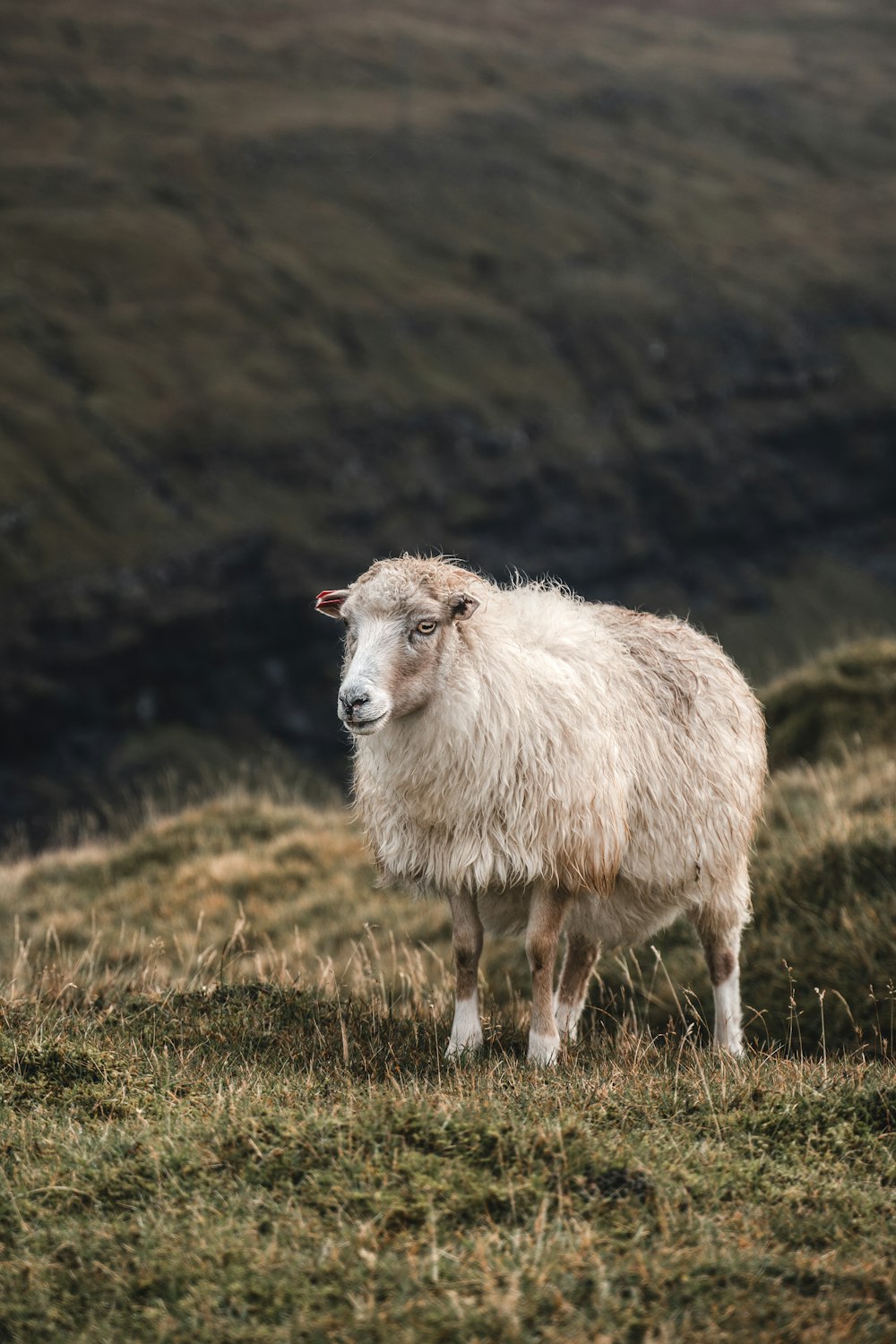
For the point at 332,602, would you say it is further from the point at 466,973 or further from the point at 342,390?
the point at 342,390

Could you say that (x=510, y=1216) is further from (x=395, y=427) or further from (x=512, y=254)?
(x=512, y=254)

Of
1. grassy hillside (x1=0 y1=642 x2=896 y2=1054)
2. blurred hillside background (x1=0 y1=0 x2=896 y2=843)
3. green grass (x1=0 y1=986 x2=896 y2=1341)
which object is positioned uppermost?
green grass (x1=0 y1=986 x2=896 y2=1341)

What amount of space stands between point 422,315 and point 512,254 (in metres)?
24.6

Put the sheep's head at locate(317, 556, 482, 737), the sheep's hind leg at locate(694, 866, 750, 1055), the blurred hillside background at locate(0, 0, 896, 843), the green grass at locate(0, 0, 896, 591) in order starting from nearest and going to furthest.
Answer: the sheep's head at locate(317, 556, 482, 737) < the sheep's hind leg at locate(694, 866, 750, 1055) < the blurred hillside background at locate(0, 0, 896, 843) < the green grass at locate(0, 0, 896, 591)

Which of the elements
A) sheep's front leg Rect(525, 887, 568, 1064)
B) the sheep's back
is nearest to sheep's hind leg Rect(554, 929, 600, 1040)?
the sheep's back

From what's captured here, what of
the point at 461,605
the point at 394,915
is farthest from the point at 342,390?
the point at 461,605

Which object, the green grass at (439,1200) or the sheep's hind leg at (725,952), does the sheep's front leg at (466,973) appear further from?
the sheep's hind leg at (725,952)

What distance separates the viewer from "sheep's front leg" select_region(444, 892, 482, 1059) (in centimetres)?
711

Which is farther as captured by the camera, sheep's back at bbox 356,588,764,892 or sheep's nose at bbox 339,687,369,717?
sheep's back at bbox 356,588,764,892

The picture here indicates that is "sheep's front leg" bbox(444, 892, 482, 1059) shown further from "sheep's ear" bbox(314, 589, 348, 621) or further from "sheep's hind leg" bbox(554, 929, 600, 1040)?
"sheep's ear" bbox(314, 589, 348, 621)

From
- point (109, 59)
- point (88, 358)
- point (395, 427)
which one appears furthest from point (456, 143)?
point (88, 358)

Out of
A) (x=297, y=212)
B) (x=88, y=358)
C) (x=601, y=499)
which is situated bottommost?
(x=601, y=499)

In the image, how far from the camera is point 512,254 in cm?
17275

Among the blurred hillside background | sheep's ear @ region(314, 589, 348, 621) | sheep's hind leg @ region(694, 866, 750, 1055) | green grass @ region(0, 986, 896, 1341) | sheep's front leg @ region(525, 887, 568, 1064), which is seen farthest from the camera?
the blurred hillside background
